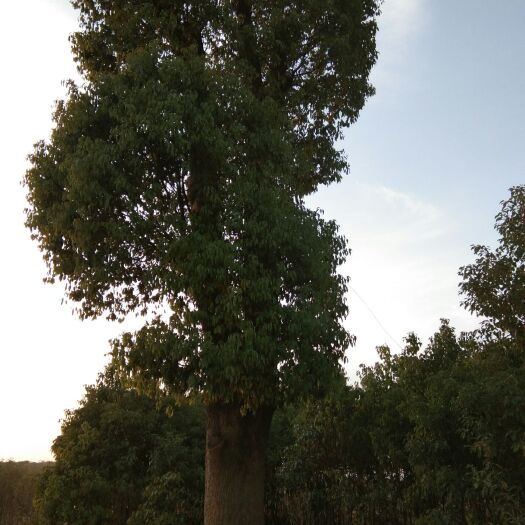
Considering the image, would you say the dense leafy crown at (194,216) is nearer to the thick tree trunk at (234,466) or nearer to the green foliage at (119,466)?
the thick tree trunk at (234,466)

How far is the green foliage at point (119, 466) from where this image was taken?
54.1ft

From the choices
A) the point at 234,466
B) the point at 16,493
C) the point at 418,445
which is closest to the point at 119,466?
the point at 16,493

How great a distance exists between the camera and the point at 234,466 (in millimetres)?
10703

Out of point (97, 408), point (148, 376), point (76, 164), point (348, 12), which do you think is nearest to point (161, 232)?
point (76, 164)

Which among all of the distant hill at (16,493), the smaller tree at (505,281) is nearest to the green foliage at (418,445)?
the smaller tree at (505,281)

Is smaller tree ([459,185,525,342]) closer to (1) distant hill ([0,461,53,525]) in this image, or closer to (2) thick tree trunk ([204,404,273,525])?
(2) thick tree trunk ([204,404,273,525])

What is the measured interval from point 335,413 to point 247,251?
6074mm

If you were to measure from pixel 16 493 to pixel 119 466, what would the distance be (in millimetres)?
7097

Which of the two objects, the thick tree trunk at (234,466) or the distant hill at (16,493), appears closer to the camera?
the thick tree trunk at (234,466)

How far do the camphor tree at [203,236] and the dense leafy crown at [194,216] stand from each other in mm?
29

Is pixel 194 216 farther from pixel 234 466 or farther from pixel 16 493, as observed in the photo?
pixel 16 493

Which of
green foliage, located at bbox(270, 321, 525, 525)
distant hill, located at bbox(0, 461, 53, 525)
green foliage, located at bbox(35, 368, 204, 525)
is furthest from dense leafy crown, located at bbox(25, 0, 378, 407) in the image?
distant hill, located at bbox(0, 461, 53, 525)

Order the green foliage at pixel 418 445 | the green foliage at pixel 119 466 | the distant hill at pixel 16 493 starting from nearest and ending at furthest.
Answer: the green foliage at pixel 418 445
the green foliage at pixel 119 466
the distant hill at pixel 16 493

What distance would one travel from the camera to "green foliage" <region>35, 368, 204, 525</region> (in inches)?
649
